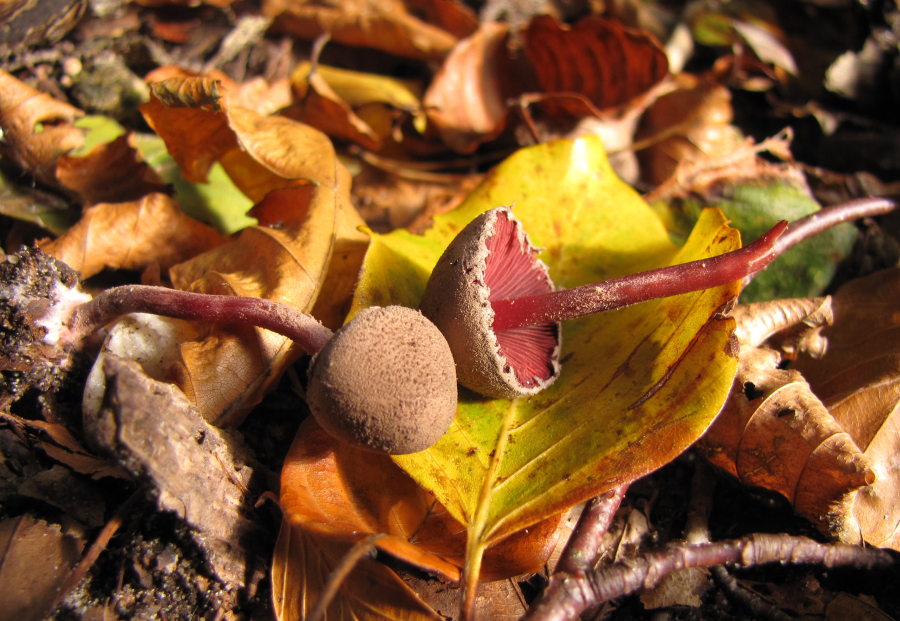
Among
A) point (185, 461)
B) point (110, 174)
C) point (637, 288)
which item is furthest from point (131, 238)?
point (637, 288)

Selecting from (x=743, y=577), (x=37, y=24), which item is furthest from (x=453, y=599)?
(x=37, y=24)

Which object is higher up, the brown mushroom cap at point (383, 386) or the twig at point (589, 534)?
the brown mushroom cap at point (383, 386)

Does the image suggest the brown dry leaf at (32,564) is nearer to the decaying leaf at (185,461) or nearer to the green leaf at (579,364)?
the decaying leaf at (185,461)

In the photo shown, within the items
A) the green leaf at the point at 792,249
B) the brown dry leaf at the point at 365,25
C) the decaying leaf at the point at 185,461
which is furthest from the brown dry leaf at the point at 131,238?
the green leaf at the point at 792,249

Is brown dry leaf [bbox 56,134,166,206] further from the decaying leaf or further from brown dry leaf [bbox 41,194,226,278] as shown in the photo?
the decaying leaf

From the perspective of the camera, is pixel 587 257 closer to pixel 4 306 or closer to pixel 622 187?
pixel 622 187

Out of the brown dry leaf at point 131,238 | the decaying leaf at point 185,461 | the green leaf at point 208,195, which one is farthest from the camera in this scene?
the green leaf at point 208,195

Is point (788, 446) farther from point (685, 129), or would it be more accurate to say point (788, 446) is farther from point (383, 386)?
point (685, 129)
